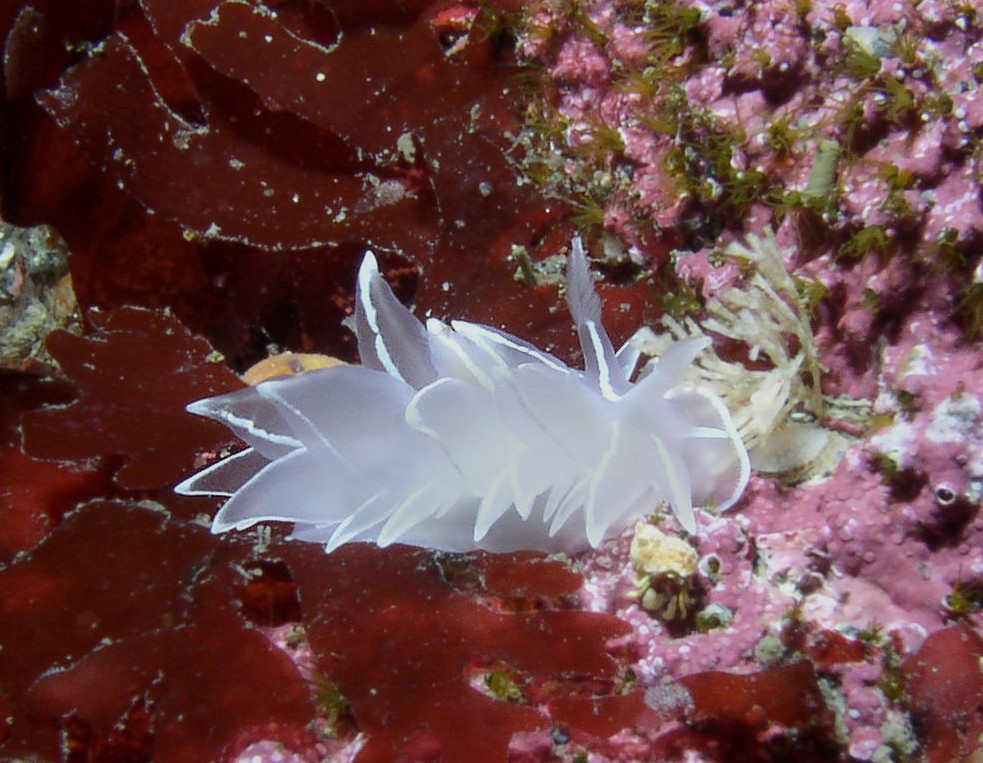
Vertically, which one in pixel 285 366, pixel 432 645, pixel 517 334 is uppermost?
pixel 285 366

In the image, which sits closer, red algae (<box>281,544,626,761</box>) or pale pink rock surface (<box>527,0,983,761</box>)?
pale pink rock surface (<box>527,0,983,761</box>)

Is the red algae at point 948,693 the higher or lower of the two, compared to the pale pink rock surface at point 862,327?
lower

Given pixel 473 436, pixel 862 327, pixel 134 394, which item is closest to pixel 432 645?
pixel 473 436

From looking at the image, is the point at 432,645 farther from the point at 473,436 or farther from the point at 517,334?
the point at 517,334

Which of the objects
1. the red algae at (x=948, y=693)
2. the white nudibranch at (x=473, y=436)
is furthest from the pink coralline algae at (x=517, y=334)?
the white nudibranch at (x=473, y=436)

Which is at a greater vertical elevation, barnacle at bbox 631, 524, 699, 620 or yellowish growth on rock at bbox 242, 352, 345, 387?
yellowish growth on rock at bbox 242, 352, 345, 387

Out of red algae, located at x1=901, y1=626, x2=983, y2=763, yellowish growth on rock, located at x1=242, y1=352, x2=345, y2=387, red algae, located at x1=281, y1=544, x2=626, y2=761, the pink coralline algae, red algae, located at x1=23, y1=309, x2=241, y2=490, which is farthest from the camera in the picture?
yellowish growth on rock, located at x1=242, y1=352, x2=345, y2=387

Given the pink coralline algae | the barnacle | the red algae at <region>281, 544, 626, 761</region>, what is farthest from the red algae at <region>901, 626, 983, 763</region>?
the red algae at <region>281, 544, 626, 761</region>

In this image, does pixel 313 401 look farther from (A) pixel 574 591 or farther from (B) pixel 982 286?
(B) pixel 982 286

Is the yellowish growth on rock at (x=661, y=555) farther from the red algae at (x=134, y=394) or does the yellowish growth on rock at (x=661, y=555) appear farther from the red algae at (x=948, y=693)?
the red algae at (x=134, y=394)

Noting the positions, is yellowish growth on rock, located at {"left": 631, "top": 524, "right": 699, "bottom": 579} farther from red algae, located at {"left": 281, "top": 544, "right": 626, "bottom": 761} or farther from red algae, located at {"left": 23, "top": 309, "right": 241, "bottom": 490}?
red algae, located at {"left": 23, "top": 309, "right": 241, "bottom": 490}
